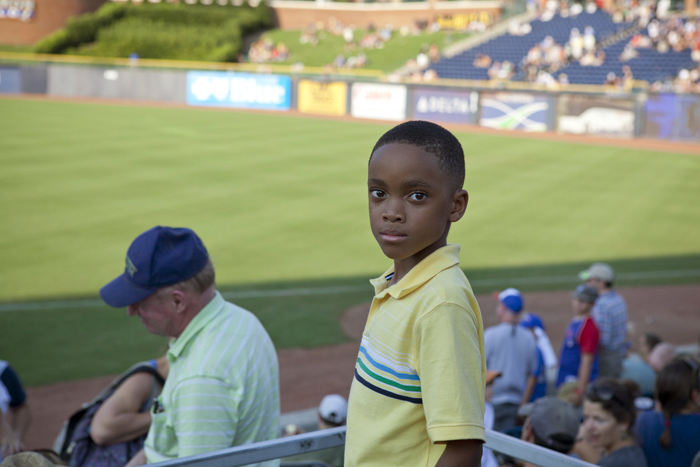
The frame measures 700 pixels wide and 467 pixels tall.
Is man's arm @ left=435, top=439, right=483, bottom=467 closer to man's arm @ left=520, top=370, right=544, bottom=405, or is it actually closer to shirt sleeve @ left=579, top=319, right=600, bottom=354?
man's arm @ left=520, top=370, right=544, bottom=405

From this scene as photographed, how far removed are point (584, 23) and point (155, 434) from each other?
47.4m

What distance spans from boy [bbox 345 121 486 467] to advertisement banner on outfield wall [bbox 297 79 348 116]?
31.8 metres

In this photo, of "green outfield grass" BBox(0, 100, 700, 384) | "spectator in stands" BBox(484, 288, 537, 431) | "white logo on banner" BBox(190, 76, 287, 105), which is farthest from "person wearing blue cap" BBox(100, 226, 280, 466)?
"white logo on banner" BBox(190, 76, 287, 105)

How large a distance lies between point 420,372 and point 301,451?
0.73 meters

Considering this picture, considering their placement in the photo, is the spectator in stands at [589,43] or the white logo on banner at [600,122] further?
the spectator in stands at [589,43]

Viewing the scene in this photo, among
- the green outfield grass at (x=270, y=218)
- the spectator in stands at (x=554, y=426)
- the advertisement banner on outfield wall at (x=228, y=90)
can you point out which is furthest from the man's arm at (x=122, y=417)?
the advertisement banner on outfield wall at (x=228, y=90)

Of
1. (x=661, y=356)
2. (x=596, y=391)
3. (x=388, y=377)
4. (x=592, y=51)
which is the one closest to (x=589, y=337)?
(x=661, y=356)

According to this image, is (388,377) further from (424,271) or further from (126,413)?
(126,413)

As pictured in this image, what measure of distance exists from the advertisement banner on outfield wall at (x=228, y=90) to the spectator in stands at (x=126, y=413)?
32.8m

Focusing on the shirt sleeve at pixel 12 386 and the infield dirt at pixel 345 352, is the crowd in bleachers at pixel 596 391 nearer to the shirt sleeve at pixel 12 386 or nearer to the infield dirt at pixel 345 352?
the infield dirt at pixel 345 352

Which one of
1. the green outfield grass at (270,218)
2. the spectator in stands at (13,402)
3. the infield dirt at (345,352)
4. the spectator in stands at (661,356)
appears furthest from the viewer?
the green outfield grass at (270,218)

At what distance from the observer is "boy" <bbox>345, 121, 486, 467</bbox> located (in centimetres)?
154

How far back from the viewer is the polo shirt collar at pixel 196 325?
2684 mm

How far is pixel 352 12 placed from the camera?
60094mm
